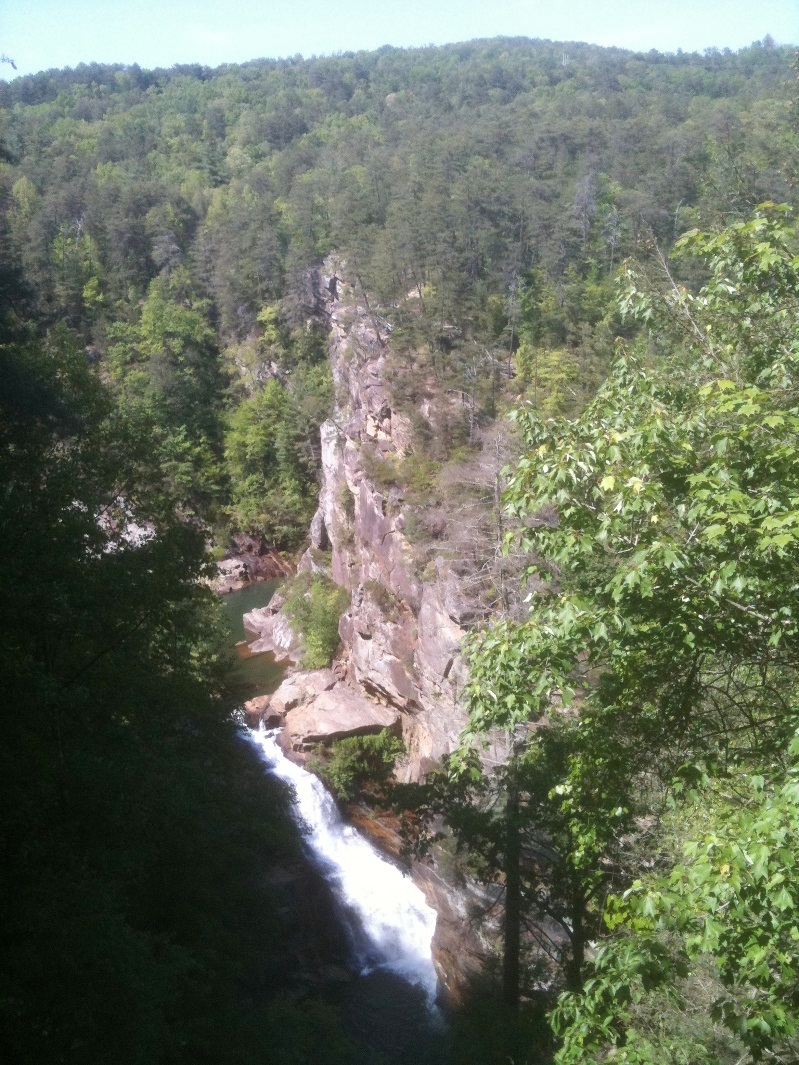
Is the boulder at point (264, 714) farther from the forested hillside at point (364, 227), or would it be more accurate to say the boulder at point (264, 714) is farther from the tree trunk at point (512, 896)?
the tree trunk at point (512, 896)

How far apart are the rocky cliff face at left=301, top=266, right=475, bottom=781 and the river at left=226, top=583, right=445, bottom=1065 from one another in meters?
2.66

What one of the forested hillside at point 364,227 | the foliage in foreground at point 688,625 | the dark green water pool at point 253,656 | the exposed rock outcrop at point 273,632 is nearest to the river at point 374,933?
the dark green water pool at point 253,656

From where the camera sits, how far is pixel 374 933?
1725cm

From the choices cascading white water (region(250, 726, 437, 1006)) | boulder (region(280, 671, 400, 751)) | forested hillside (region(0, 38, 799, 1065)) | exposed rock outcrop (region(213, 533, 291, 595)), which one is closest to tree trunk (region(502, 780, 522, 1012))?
forested hillside (region(0, 38, 799, 1065))

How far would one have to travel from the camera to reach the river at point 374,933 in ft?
46.0

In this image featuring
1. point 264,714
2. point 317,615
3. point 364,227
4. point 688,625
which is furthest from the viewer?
point 364,227

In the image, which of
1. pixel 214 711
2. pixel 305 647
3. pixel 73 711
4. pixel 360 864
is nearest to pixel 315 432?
pixel 305 647

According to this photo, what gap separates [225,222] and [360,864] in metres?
46.8

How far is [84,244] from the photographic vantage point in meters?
54.8

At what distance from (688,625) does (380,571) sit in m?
20.4

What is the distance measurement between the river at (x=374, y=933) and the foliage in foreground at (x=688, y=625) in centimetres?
927

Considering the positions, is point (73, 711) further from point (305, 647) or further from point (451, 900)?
point (305, 647)

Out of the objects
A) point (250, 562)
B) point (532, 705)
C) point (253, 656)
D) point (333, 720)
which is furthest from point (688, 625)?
point (250, 562)

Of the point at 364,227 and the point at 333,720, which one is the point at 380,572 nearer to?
the point at 333,720
